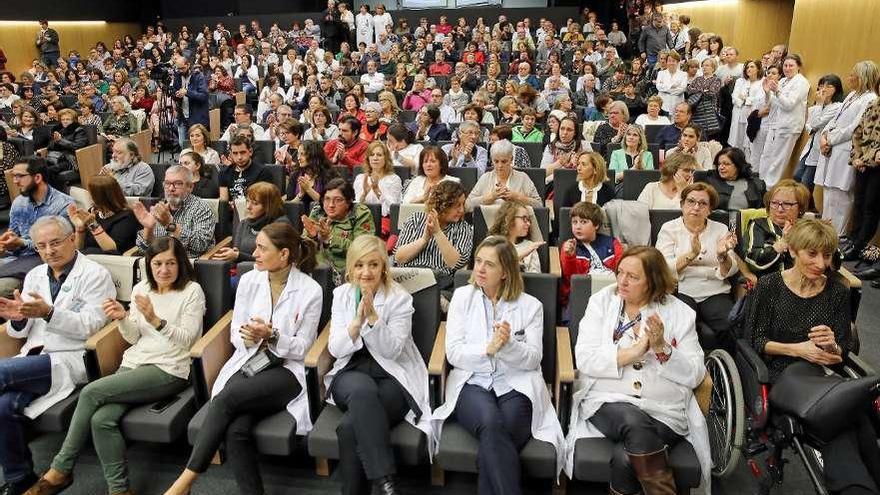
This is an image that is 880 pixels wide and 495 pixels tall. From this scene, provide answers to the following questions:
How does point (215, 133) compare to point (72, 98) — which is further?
point (72, 98)

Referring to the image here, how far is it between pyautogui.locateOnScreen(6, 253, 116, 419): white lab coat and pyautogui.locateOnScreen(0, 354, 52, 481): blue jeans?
1.5 inches

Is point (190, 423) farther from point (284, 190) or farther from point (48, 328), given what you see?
point (284, 190)

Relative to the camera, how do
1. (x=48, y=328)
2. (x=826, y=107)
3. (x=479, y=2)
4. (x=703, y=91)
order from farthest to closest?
(x=479, y=2) → (x=703, y=91) → (x=826, y=107) → (x=48, y=328)

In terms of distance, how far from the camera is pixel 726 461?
8.38 feet

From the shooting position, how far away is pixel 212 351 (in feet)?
9.44

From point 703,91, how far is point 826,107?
1819 mm

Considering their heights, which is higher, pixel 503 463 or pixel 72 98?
pixel 72 98

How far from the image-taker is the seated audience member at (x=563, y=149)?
16.9 ft

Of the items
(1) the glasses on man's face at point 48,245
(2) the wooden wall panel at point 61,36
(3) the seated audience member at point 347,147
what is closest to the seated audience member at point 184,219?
(1) the glasses on man's face at point 48,245

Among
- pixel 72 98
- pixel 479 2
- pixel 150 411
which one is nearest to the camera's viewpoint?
pixel 150 411

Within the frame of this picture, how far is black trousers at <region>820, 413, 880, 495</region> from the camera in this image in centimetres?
A: 230

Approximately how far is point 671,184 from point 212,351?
2.91 metres

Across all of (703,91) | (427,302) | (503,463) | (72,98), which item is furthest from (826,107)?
(72,98)

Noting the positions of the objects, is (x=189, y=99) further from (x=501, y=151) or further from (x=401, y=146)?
(x=501, y=151)
